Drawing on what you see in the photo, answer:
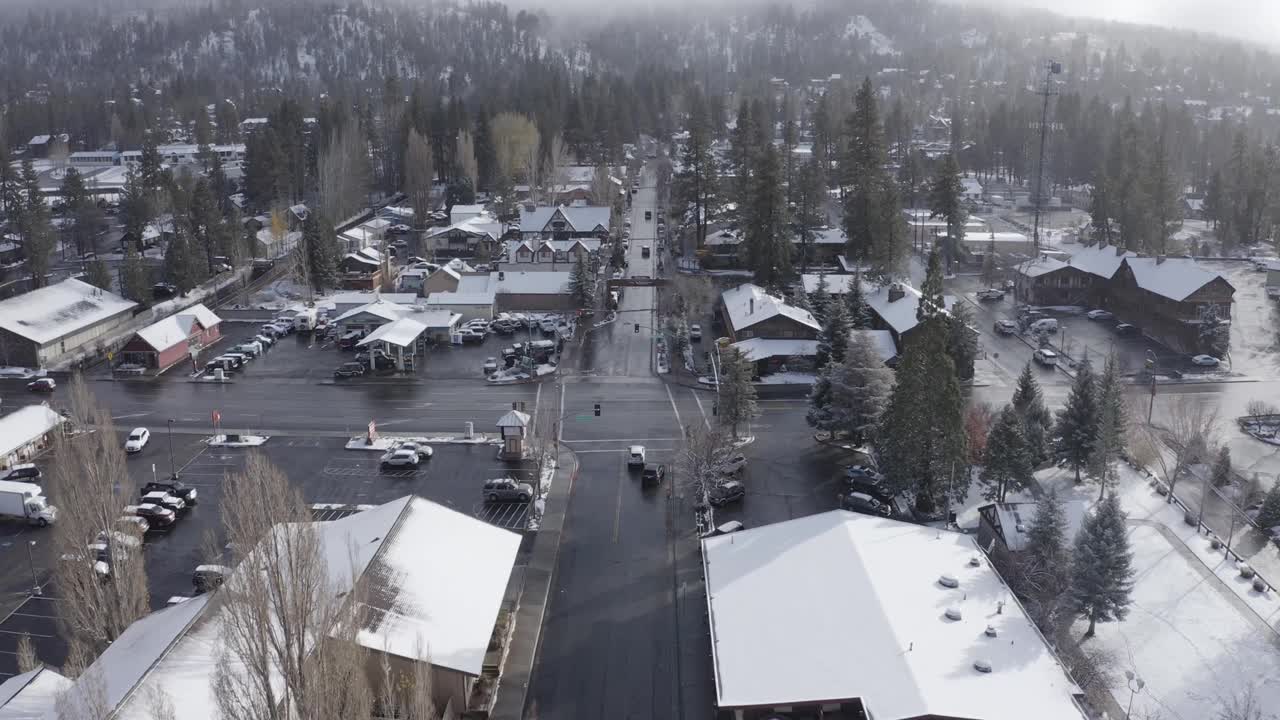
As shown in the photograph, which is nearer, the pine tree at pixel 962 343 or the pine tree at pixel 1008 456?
the pine tree at pixel 1008 456

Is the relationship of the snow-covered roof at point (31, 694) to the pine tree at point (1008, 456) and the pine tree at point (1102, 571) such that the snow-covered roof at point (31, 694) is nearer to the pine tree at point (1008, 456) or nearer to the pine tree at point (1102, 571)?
the pine tree at point (1102, 571)

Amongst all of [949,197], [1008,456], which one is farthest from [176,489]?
[949,197]

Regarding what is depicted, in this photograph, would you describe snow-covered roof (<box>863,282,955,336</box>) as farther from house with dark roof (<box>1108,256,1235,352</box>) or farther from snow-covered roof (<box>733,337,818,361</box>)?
house with dark roof (<box>1108,256,1235,352</box>)

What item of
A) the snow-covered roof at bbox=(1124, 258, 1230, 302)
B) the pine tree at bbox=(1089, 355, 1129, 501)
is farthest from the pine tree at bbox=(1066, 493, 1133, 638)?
the snow-covered roof at bbox=(1124, 258, 1230, 302)

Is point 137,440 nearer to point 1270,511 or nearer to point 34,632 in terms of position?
point 34,632

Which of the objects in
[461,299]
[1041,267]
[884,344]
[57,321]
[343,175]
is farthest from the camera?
[343,175]

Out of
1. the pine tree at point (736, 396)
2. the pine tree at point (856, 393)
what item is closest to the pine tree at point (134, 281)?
the pine tree at point (736, 396)
